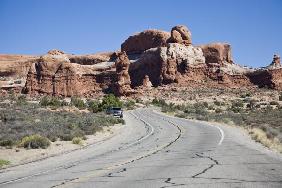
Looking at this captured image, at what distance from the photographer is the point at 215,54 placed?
4744 inches

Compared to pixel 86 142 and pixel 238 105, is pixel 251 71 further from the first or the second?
pixel 86 142

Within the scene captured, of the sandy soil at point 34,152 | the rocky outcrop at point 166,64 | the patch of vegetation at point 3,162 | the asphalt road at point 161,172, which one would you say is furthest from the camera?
the rocky outcrop at point 166,64

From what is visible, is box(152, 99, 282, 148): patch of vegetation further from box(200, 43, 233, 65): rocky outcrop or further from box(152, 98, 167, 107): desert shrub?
box(200, 43, 233, 65): rocky outcrop

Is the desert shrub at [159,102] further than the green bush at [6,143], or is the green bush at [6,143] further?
the desert shrub at [159,102]

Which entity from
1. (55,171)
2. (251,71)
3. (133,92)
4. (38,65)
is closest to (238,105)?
(133,92)

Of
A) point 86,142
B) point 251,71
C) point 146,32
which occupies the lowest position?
point 86,142

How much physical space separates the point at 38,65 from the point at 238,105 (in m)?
49.7

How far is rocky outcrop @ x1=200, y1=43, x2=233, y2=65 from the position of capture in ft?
392

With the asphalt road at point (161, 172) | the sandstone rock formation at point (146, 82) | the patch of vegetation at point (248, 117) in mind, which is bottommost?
the patch of vegetation at point (248, 117)

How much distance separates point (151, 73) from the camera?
11094cm

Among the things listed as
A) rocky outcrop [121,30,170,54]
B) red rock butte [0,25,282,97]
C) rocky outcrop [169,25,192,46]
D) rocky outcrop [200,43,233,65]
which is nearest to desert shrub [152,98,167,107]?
red rock butte [0,25,282,97]

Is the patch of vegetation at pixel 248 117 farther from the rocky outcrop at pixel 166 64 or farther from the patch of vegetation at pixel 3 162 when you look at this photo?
the rocky outcrop at pixel 166 64

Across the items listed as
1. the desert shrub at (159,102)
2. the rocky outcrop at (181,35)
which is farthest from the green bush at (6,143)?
the rocky outcrop at (181,35)

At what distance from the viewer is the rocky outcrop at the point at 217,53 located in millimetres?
119575
